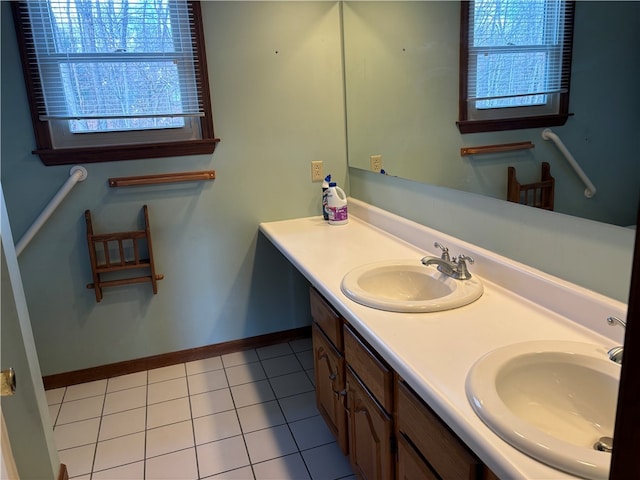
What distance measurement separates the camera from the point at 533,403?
42.7 inches

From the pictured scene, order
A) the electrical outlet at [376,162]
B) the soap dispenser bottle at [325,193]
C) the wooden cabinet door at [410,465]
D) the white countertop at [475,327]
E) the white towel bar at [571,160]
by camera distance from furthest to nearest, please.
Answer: the soap dispenser bottle at [325,193] < the electrical outlet at [376,162] < the white towel bar at [571,160] < the wooden cabinet door at [410,465] < the white countertop at [475,327]

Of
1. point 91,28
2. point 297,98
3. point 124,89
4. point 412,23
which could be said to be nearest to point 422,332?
point 412,23

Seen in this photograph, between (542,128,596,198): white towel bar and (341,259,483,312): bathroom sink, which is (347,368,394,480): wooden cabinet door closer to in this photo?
(341,259,483,312): bathroom sink

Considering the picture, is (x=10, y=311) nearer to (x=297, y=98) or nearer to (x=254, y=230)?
(x=254, y=230)

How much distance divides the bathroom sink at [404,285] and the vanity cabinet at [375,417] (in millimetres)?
127

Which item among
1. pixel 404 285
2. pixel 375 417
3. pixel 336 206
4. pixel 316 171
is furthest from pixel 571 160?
pixel 316 171

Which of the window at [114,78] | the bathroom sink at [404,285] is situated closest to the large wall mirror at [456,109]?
the bathroom sink at [404,285]

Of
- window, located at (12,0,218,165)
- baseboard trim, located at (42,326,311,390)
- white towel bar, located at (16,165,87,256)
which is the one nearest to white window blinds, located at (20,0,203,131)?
window, located at (12,0,218,165)

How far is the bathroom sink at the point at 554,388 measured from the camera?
100 centimetres

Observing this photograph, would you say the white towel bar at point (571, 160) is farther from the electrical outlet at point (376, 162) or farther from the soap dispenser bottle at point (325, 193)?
the soap dispenser bottle at point (325, 193)

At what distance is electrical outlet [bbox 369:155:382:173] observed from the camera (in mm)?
2414

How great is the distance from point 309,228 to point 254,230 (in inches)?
14.0

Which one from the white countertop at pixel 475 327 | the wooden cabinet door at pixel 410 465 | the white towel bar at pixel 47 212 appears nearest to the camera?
the white countertop at pixel 475 327

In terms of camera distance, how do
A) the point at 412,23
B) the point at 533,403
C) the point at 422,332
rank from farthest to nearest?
the point at 412,23
the point at 422,332
the point at 533,403
